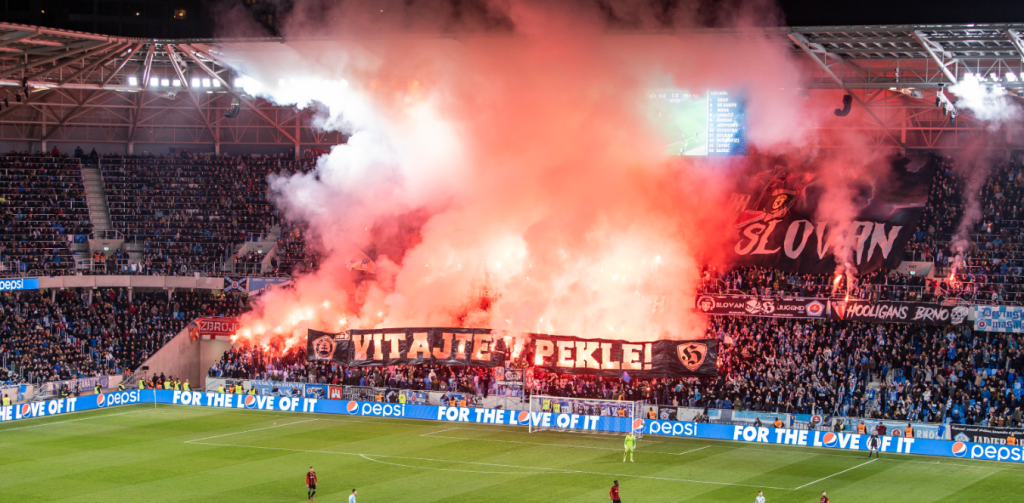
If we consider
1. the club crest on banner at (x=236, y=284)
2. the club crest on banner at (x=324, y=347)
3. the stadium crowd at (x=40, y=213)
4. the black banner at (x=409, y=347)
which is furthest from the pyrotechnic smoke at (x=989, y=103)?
the stadium crowd at (x=40, y=213)

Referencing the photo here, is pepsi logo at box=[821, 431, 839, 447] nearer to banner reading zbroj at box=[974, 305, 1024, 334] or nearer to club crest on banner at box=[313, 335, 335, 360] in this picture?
banner reading zbroj at box=[974, 305, 1024, 334]

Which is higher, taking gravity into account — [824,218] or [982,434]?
[824,218]

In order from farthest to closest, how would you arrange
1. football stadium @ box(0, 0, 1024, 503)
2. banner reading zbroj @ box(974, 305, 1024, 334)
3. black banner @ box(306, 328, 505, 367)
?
black banner @ box(306, 328, 505, 367)
banner reading zbroj @ box(974, 305, 1024, 334)
football stadium @ box(0, 0, 1024, 503)

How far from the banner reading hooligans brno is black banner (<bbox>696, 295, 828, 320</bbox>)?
162 inches

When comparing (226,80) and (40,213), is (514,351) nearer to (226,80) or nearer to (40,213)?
(226,80)

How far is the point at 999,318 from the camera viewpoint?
133 ft

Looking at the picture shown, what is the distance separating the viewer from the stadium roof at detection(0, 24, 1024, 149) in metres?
39.3

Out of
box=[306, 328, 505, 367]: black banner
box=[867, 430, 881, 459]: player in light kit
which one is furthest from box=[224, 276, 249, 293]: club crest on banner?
box=[867, 430, 881, 459]: player in light kit

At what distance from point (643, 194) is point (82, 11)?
30.0 metres

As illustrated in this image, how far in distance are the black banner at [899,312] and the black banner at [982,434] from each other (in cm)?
581

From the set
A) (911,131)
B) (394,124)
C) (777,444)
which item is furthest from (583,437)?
(911,131)

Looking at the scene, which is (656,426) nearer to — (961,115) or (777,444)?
(777,444)

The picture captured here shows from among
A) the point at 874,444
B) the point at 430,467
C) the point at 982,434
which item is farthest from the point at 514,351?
the point at 982,434

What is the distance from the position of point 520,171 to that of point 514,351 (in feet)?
30.3
